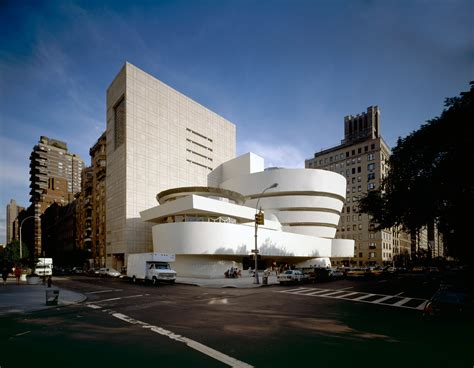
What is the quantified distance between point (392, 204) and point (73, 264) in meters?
89.3

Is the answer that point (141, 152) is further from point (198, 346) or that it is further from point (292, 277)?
point (198, 346)

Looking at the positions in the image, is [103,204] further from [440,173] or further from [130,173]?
[440,173]

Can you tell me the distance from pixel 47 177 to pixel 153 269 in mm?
142570

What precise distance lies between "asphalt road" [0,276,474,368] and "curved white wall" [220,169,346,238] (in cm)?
5790

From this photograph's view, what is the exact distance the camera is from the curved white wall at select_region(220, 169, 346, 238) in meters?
73.2

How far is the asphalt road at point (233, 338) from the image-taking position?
7.78 m

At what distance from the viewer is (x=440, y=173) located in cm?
2639

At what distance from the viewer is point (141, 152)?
7088cm

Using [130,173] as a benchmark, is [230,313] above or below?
below

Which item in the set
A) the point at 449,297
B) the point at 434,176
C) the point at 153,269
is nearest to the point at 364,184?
the point at 434,176

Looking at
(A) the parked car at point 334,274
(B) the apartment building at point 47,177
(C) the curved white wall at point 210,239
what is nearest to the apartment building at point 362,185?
(C) the curved white wall at point 210,239

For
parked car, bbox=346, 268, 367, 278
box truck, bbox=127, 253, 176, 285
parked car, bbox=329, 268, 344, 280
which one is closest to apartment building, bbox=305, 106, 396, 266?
parked car, bbox=346, 268, 367, 278

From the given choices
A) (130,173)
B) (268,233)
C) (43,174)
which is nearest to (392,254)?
(268,233)

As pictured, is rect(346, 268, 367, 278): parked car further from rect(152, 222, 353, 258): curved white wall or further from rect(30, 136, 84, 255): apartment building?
rect(30, 136, 84, 255): apartment building
